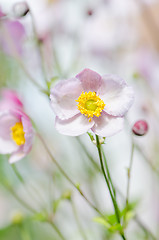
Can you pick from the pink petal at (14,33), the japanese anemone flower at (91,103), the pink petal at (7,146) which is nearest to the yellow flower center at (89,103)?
the japanese anemone flower at (91,103)

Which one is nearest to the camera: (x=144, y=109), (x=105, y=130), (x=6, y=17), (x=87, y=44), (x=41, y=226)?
(x=105, y=130)

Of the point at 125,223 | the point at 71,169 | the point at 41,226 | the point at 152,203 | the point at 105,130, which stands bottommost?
the point at 41,226

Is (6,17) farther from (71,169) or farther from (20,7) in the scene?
(71,169)

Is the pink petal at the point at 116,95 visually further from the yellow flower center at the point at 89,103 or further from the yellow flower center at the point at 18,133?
the yellow flower center at the point at 18,133

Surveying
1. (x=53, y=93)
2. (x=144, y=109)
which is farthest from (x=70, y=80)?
(x=144, y=109)

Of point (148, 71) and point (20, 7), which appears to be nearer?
point (20, 7)

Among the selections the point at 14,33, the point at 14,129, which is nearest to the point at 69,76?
the point at 14,33

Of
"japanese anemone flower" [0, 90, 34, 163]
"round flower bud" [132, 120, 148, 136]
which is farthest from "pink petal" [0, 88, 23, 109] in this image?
"round flower bud" [132, 120, 148, 136]
